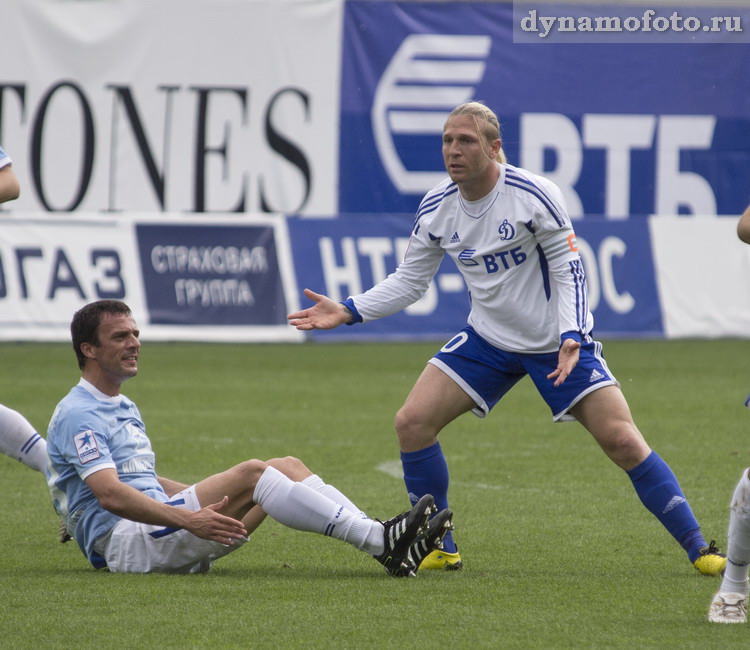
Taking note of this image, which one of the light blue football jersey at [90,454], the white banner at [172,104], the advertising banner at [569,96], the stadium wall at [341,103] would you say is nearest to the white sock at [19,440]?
the light blue football jersey at [90,454]

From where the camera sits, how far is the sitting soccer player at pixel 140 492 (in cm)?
519

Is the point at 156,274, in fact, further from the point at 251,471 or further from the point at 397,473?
the point at 251,471

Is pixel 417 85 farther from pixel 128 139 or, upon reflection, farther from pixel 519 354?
pixel 519 354

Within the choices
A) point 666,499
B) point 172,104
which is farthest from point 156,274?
point 666,499

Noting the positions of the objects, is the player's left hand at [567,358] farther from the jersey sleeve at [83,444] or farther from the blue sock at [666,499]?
the jersey sleeve at [83,444]

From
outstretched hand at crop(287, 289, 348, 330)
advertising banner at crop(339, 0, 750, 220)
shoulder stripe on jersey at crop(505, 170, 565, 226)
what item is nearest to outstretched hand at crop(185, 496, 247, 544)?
outstretched hand at crop(287, 289, 348, 330)

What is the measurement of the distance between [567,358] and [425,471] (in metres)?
0.81

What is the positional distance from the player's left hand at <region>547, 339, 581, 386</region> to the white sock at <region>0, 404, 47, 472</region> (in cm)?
247

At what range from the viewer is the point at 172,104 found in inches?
870

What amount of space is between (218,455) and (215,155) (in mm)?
13665

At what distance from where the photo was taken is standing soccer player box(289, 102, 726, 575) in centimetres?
549

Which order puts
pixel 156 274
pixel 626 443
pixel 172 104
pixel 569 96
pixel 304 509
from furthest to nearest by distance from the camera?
pixel 569 96 → pixel 172 104 → pixel 156 274 → pixel 626 443 → pixel 304 509

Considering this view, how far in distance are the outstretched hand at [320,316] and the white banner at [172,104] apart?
16.4 meters

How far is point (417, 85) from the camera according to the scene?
22.4 meters
